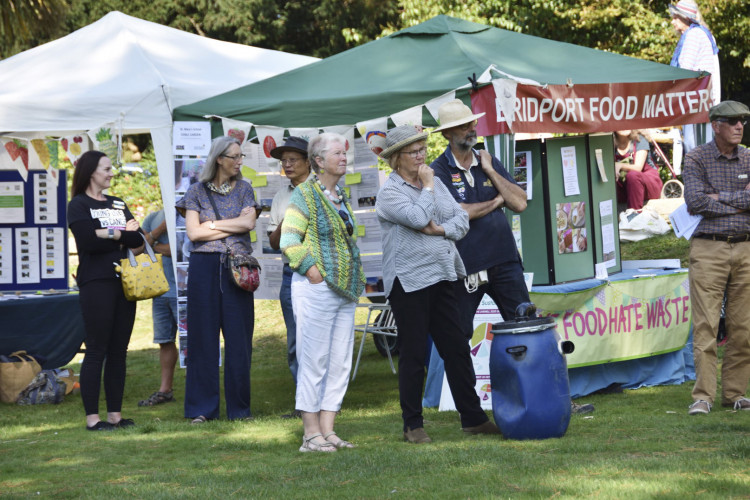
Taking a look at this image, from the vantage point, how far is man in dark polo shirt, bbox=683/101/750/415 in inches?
258

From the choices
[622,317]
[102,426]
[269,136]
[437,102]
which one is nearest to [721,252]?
[622,317]

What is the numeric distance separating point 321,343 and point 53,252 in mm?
5605

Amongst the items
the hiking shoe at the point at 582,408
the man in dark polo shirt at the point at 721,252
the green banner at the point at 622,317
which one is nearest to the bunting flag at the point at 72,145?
the green banner at the point at 622,317

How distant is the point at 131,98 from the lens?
324 inches

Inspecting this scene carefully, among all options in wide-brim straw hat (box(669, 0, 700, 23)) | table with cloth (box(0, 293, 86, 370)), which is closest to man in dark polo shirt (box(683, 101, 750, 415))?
wide-brim straw hat (box(669, 0, 700, 23))

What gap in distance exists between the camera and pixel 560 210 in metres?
7.86

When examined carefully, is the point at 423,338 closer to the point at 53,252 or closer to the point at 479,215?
the point at 479,215

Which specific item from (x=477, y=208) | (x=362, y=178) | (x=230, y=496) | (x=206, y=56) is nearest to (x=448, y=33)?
(x=362, y=178)

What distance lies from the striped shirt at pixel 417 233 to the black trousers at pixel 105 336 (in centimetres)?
213

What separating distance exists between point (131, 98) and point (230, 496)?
14.6 feet

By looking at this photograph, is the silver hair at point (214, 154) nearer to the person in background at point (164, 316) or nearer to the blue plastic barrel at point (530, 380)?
the person in background at point (164, 316)

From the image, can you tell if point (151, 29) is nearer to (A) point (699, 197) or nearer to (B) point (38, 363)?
(B) point (38, 363)

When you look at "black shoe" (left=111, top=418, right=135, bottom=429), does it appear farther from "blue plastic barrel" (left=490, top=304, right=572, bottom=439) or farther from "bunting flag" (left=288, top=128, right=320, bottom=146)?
"blue plastic barrel" (left=490, top=304, right=572, bottom=439)

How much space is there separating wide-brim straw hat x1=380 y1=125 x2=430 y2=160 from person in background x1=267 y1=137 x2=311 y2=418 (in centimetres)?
153
